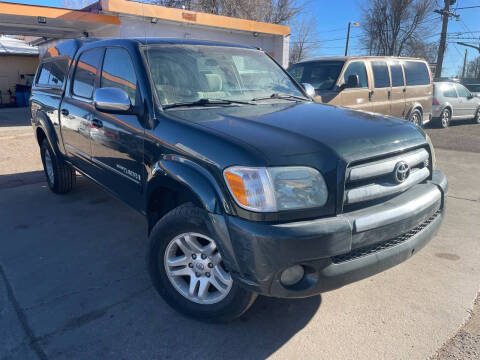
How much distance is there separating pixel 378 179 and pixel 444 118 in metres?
12.1

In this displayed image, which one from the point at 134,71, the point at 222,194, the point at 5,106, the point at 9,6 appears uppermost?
the point at 9,6

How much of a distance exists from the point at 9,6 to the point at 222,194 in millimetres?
13312

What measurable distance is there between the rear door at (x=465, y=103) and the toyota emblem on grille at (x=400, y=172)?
41.7 feet

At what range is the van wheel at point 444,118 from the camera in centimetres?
1268

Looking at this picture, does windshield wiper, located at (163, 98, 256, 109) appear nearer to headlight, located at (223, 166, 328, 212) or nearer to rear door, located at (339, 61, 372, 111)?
headlight, located at (223, 166, 328, 212)

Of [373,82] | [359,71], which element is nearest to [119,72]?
[359,71]

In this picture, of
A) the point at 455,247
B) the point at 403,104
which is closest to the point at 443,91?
the point at 403,104

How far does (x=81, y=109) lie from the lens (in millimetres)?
3938

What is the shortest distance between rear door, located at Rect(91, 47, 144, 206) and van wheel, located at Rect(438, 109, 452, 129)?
1207 cm

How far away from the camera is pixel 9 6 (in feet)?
39.3

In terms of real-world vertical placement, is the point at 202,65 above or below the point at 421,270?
above

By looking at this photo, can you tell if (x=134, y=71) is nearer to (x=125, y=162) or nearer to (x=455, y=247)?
(x=125, y=162)

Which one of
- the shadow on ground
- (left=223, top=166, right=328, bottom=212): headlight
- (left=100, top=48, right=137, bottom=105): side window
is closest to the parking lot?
the shadow on ground

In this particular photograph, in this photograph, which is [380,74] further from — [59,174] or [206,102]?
[59,174]
